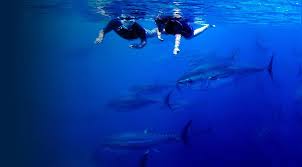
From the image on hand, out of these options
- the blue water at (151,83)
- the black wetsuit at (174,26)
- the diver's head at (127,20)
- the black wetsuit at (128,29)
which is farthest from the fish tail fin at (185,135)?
the diver's head at (127,20)

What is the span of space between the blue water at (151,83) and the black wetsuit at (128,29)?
0.67ft

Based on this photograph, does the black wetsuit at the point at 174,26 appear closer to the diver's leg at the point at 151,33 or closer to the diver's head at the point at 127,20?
the diver's leg at the point at 151,33

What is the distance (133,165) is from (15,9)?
2674 mm

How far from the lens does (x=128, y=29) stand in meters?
5.19

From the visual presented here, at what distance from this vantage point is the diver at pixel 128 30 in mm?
5074

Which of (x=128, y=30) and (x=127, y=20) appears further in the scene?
(x=127, y=20)

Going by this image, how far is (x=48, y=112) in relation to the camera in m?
5.39

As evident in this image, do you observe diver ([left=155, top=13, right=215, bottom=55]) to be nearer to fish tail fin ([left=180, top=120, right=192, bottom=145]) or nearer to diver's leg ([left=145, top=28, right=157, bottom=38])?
diver's leg ([left=145, top=28, right=157, bottom=38])

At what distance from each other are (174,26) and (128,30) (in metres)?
0.59

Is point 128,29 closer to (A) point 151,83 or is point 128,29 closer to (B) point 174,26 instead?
(B) point 174,26

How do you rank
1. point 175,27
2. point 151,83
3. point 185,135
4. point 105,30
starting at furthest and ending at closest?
point 151,83 < point 185,135 < point 175,27 < point 105,30

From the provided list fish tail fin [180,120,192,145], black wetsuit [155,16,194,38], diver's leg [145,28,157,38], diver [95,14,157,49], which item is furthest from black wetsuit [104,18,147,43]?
fish tail fin [180,120,192,145]

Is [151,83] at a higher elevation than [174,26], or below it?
below

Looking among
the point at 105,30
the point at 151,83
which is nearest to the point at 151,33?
the point at 105,30
